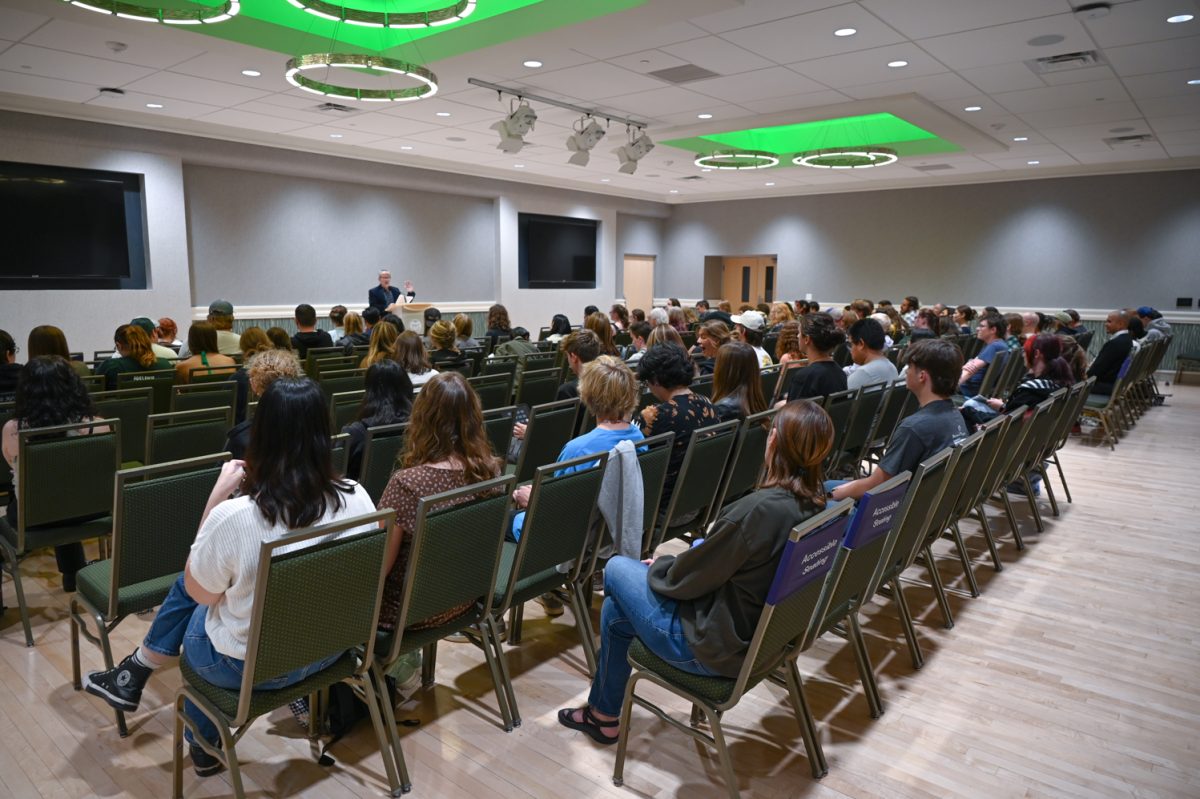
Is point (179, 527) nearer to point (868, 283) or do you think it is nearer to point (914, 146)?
point (914, 146)

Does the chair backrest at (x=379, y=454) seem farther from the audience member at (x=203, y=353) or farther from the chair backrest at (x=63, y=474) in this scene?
the audience member at (x=203, y=353)

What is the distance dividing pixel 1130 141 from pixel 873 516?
1098 cm

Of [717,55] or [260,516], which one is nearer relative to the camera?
[260,516]

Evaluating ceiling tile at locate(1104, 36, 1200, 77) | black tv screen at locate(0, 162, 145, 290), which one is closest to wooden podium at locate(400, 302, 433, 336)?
black tv screen at locate(0, 162, 145, 290)

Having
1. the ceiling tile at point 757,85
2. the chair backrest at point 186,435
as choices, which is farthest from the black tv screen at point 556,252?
the chair backrest at point 186,435

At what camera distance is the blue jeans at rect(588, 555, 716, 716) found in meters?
2.26

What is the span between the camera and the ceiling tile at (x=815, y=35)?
17.5 ft

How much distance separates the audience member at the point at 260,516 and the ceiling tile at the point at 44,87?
7.51 metres

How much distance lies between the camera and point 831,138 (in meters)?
11.7

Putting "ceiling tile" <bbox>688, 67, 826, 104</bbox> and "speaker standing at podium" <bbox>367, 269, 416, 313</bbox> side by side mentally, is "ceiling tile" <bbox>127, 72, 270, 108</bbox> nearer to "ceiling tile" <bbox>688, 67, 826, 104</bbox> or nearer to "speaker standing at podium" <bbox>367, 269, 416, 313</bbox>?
"speaker standing at podium" <bbox>367, 269, 416, 313</bbox>

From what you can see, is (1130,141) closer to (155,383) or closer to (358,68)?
(358,68)

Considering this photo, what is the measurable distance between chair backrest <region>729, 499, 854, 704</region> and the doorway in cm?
1702

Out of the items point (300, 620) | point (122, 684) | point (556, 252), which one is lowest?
point (122, 684)

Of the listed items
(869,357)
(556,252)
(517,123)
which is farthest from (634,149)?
(556,252)
